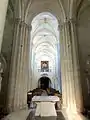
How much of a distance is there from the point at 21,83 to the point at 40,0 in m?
7.19

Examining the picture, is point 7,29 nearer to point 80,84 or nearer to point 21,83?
point 21,83

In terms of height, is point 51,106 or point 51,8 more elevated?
point 51,8

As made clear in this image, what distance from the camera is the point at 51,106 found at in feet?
21.7

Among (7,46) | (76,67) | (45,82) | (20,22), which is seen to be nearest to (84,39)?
(76,67)

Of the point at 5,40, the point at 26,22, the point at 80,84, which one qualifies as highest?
the point at 26,22

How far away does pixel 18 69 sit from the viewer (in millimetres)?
8867

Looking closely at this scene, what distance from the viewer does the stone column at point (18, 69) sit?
810 cm

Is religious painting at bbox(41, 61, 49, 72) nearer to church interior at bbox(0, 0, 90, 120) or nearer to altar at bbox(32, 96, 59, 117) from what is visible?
church interior at bbox(0, 0, 90, 120)

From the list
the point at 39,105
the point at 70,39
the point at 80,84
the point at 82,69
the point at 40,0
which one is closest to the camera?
the point at 39,105

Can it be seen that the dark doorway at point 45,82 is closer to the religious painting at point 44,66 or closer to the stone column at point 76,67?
the religious painting at point 44,66

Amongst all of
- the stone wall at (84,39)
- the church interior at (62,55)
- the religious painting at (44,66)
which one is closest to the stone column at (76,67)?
the church interior at (62,55)

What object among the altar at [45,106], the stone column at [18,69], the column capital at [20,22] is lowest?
the altar at [45,106]

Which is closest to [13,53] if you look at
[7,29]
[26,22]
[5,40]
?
[5,40]

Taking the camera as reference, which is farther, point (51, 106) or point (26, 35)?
point (26, 35)
